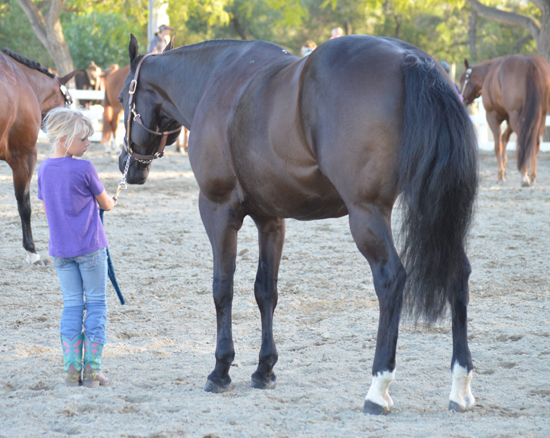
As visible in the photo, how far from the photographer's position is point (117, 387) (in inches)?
115

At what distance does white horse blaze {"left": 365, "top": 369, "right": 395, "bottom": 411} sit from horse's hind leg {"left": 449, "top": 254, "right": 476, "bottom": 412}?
11.9 inches

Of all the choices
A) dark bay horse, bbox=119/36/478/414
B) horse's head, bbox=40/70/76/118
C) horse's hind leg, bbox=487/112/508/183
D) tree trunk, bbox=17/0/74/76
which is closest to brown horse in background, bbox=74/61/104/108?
tree trunk, bbox=17/0/74/76

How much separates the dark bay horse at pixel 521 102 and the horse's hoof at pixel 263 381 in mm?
7056

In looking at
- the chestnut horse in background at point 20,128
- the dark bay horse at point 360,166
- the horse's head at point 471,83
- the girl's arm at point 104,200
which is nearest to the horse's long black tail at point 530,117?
the horse's head at point 471,83

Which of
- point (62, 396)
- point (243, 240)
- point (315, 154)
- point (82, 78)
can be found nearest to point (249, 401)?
point (62, 396)

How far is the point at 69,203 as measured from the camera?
9.45ft

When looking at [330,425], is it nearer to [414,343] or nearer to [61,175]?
[414,343]

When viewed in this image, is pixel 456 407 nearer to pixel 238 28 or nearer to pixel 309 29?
pixel 238 28

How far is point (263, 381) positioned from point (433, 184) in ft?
4.33

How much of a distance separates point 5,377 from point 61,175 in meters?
1.05

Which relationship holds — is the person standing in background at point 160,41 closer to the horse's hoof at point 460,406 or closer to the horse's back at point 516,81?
the horse's back at point 516,81

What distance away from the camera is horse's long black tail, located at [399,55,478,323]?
2.26 metres

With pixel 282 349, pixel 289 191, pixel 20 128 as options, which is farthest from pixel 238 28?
pixel 289 191

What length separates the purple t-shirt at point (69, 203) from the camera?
2.88m
